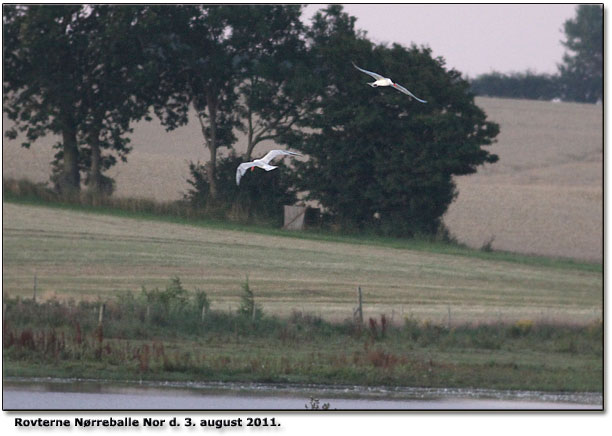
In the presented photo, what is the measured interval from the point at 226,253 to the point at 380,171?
6.94m

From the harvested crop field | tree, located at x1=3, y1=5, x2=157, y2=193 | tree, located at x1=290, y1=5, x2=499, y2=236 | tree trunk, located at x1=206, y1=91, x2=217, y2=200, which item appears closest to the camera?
tree trunk, located at x1=206, y1=91, x2=217, y2=200

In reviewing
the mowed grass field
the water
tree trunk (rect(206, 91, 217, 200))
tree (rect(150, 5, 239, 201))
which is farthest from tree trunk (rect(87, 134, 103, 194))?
the water

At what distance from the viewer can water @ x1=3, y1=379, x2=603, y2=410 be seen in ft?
67.1

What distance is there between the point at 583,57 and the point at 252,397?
89912 millimetres

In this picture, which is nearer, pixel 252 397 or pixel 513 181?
pixel 252 397

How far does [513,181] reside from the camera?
69562 millimetres

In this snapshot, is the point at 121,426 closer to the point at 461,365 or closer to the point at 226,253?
the point at 461,365

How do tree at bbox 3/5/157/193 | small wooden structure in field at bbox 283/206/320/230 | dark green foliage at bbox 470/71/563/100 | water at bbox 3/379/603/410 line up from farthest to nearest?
dark green foliage at bbox 470/71/563/100 < tree at bbox 3/5/157/193 < small wooden structure in field at bbox 283/206/320/230 < water at bbox 3/379/603/410

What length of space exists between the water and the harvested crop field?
895 inches

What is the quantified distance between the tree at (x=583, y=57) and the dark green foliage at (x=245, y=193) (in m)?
66.3

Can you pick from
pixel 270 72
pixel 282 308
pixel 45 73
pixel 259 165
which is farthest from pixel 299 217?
pixel 259 165

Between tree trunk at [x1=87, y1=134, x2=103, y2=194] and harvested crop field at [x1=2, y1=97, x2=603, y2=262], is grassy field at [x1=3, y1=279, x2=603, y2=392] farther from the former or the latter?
tree trunk at [x1=87, y1=134, x2=103, y2=194]

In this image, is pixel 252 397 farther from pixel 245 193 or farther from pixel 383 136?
pixel 383 136

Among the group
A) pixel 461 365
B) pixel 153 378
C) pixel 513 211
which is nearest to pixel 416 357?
pixel 461 365
